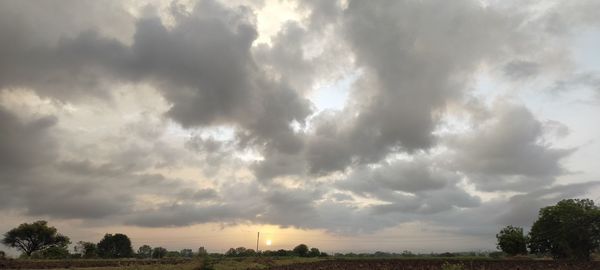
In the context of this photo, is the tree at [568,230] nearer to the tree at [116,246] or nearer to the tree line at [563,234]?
the tree line at [563,234]

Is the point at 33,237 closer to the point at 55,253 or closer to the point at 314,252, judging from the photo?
the point at 55,253

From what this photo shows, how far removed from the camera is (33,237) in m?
128

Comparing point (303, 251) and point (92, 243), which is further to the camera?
point (303, 251)

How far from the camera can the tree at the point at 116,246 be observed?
14638cm

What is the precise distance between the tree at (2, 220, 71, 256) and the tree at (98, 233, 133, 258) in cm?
1904

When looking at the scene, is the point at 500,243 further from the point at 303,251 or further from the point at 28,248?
the point at 28,248

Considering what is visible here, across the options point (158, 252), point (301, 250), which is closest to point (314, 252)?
point (301, 250)

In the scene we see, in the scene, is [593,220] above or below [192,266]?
above

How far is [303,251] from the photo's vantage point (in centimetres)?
14900

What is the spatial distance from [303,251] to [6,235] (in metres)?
95.7

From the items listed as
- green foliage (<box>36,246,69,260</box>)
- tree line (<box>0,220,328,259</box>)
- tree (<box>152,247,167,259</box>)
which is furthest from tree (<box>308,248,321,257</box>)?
green foliage (<box>36,246,69,260</box>)

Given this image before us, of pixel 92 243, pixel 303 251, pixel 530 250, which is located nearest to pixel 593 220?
pixel 530 250

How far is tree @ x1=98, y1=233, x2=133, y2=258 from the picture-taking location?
480ft

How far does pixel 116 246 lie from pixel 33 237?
27.5 m
